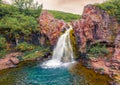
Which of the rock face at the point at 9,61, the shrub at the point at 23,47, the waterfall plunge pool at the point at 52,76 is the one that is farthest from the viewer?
the shrub at the point at 23,47

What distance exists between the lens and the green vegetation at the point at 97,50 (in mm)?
44062

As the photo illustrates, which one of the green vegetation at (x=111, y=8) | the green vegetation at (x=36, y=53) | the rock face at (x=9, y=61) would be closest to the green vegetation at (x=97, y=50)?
the green vegetation at (x=111, y=8)

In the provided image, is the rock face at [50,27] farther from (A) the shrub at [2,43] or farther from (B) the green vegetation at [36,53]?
(A) the shrub at [2,43]

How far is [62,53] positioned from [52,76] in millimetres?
11571

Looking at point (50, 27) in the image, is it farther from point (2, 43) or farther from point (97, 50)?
point (97, 50)

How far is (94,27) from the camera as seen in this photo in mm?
48188

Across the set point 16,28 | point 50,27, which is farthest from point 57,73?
point 16,28

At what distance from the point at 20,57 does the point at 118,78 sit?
2224cm

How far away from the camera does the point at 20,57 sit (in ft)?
166

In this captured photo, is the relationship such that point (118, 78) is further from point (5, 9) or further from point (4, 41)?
point (5, 9)

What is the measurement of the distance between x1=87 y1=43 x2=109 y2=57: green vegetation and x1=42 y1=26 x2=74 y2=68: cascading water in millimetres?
4468

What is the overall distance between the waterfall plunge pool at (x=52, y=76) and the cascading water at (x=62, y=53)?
2900 millimetres

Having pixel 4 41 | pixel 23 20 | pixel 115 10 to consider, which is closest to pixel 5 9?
pixel 23 20

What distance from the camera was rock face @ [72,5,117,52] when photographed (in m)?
47.2
